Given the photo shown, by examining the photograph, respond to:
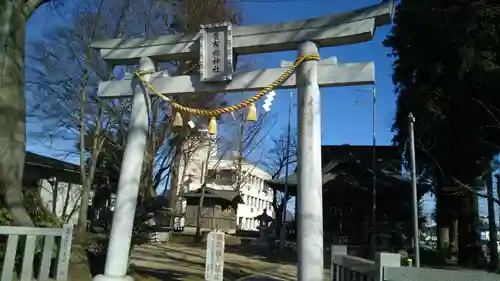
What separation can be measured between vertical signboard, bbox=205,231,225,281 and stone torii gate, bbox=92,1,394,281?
55.0 inches

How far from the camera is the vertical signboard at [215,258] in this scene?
7.50m

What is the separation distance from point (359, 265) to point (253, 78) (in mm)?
3590

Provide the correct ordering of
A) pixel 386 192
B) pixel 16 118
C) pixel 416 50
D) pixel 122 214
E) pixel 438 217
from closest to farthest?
pixel 122 214 < pixel 16 118 < pixel 416 50 < pixel 438 217 < pixel 386 192

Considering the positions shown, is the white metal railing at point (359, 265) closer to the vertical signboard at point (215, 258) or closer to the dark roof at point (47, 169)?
the vertical signboard at point (215, 258)

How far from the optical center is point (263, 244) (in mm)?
25969

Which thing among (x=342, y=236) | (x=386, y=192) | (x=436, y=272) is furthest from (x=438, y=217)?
(x=436, y=272)

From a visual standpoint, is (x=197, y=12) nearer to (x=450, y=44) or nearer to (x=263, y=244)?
(x=450, y=44)

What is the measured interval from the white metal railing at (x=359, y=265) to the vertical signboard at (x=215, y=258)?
6.69 ft

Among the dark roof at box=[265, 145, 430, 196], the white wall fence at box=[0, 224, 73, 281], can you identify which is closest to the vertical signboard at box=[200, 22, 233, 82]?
the white wall fence at box=[0, 224, 73, 281]

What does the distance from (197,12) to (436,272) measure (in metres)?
14.5

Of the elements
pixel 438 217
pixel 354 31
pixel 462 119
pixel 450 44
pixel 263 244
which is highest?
pixel 450 44

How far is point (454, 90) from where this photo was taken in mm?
17125

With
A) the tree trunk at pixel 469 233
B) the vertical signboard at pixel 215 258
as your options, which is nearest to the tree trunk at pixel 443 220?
the tree trunk at pixel 469 233

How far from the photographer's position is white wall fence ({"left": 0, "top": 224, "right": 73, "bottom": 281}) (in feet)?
20.1
